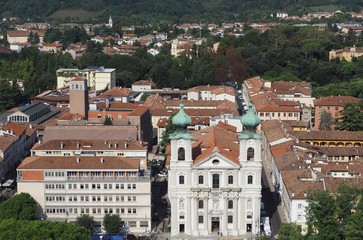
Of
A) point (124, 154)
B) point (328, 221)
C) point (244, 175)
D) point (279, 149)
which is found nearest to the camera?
point (328, 221)

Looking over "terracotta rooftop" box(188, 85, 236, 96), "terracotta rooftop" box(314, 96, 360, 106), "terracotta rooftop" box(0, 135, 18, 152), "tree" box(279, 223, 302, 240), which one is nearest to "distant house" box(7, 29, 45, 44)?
"terracotta rooftop" box(188, 85, 236, 96)

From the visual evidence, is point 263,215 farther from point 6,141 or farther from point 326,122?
point 326,122

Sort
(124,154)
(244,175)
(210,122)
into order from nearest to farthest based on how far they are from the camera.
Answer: (244,175) < (124,154) < (210,122)

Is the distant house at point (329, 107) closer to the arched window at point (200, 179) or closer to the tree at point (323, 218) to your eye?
the arched window at point (200, 179)

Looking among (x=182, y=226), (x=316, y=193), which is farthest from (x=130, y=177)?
(x=316, y=193)

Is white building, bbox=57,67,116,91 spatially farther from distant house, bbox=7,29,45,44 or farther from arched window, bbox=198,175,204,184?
distant house, bbox=7,29,45,44

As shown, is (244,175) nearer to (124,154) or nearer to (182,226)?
(182,226)

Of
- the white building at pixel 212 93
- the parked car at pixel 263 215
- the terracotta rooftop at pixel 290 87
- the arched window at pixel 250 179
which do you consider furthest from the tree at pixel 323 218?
the terracotta rooftop at pixel 290 87
